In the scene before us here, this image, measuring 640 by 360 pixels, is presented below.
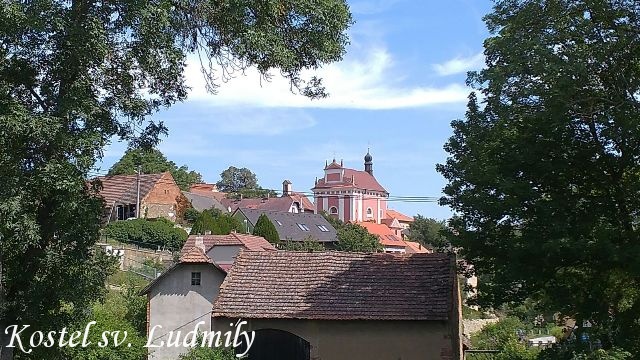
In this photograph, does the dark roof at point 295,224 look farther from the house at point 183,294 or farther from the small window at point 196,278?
the small window at point 196,278

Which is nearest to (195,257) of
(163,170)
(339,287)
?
(339,287)

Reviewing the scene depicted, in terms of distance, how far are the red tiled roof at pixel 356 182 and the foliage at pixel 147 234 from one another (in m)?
55.1

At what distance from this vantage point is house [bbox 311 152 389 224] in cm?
10025

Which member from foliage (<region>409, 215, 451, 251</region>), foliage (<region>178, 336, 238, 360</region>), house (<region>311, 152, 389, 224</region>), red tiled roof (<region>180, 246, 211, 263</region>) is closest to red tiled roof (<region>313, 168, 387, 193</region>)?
house (<region>311, 152, 389, 224</region>)

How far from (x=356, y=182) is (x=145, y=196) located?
52944mm

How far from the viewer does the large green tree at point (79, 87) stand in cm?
972

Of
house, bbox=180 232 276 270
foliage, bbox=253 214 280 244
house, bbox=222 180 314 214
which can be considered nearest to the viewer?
house, bbox=180 232 276 270

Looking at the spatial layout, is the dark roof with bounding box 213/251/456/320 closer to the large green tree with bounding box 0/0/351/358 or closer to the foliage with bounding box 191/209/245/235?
the large green tree with bounding box 0/0/351/358

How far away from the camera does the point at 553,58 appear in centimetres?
1259

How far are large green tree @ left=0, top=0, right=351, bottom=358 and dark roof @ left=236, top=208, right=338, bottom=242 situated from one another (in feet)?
164

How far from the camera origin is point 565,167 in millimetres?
14273

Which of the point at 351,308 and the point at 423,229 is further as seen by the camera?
the point at 423,229

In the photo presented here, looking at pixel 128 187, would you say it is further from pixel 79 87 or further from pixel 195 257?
pixel 79 87

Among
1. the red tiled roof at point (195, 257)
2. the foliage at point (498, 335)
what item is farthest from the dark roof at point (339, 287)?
the foliage at point (498, 335)
